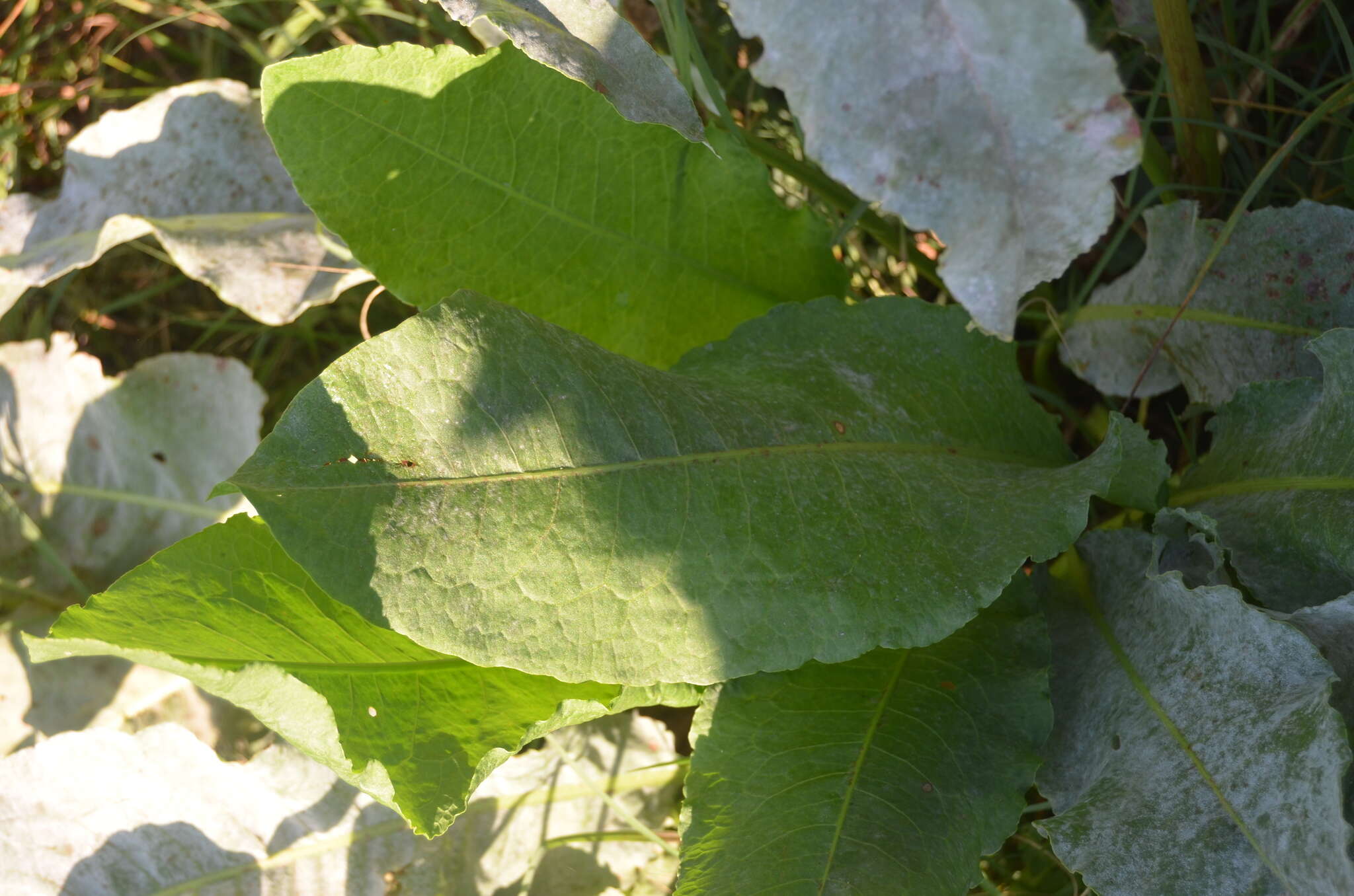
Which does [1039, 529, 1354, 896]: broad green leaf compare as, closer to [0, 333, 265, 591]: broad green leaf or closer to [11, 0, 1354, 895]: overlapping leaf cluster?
[11, 0, 1354, 895]: overlapping leaf cluster

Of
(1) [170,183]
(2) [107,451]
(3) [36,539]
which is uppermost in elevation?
(1) [170,183]

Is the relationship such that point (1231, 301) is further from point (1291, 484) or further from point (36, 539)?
point (36, 539)

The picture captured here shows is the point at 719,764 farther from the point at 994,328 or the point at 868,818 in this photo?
the point at 994,328

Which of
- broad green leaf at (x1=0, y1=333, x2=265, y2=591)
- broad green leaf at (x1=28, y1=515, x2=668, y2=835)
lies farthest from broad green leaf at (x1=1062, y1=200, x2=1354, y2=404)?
broad green leaf at (x1=0, y1=333, x2=265, y2=591)

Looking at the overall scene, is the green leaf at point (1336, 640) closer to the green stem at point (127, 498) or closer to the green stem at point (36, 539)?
the green stem at point (127, 498)

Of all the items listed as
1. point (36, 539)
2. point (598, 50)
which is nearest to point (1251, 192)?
point (598, 50)
